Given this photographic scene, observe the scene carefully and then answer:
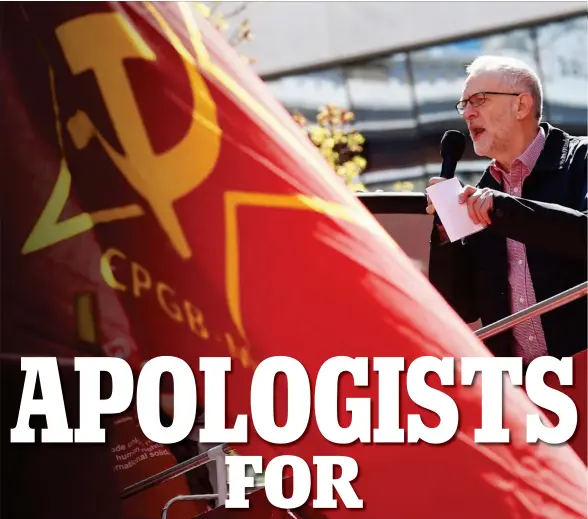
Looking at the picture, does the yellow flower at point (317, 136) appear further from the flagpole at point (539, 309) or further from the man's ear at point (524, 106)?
the flagpole at point (539, 309)

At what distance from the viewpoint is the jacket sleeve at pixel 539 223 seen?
2.16 meters

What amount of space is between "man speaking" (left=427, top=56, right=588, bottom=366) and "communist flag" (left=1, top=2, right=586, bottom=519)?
1.67 feet

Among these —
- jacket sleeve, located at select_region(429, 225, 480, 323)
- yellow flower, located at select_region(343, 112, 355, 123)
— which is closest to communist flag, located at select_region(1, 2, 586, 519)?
jacket sleeve, located at select_region(429, 225, 480, 323)

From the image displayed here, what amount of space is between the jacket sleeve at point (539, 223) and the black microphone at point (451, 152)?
36 cm

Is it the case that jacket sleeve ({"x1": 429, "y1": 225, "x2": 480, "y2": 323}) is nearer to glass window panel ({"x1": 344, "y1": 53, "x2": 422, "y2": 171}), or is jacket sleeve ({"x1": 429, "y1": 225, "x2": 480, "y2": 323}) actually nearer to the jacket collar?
the jacket collar

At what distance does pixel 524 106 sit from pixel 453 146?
0.21 metres

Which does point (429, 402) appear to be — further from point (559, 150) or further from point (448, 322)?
point (559, 150)

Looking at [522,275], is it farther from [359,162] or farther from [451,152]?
[359,162]

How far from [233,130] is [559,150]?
3.10ft

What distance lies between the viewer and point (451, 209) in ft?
7.36

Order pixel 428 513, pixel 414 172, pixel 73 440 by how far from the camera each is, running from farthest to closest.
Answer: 1. pixel 414 172
2. pixel 73 440
3. pixel 428 513

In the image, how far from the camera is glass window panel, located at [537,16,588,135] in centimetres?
897

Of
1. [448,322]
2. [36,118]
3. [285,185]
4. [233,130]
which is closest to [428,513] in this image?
[448,322]

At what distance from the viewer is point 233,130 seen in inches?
68.0
